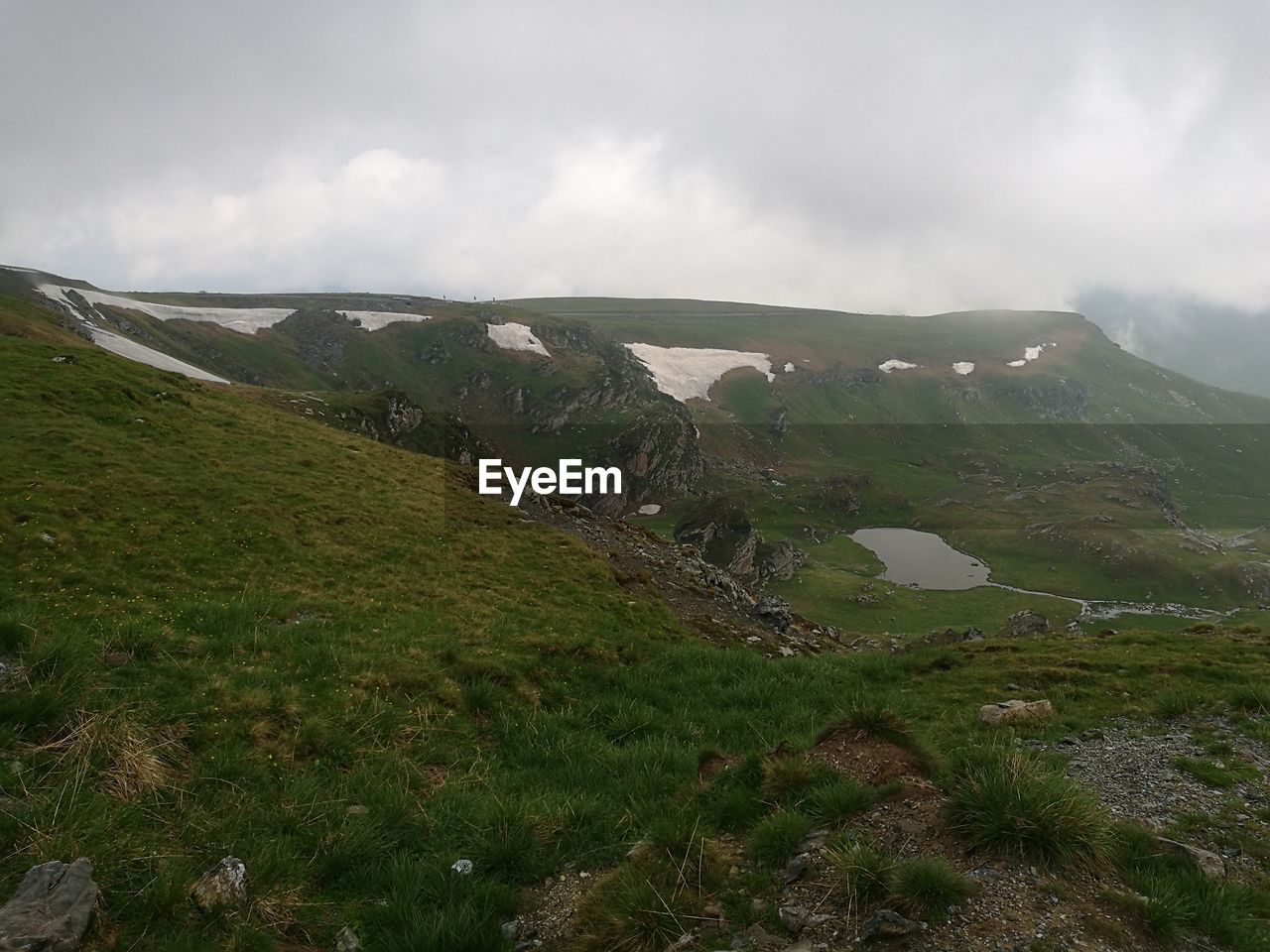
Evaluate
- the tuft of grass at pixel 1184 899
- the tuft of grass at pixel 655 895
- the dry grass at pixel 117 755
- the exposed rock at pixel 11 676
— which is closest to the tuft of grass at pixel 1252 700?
the tuft of grass at pixel 1184 899

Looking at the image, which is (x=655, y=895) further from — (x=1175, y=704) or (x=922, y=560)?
(x=922, y=560)

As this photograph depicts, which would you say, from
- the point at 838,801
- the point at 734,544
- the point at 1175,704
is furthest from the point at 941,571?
the point at 838,801

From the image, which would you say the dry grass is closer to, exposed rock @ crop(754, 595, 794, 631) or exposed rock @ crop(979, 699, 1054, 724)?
exposed rock @ crop(979, 699, 1054, 724)

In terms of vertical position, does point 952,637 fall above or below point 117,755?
below

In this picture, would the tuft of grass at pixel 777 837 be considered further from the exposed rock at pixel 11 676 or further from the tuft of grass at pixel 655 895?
the exposed rock at pixel 11 676

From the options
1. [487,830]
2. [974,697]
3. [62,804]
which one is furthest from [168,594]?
[974,697]

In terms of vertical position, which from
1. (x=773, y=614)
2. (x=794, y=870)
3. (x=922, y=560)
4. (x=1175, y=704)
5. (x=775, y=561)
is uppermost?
(x=794, y=870)
